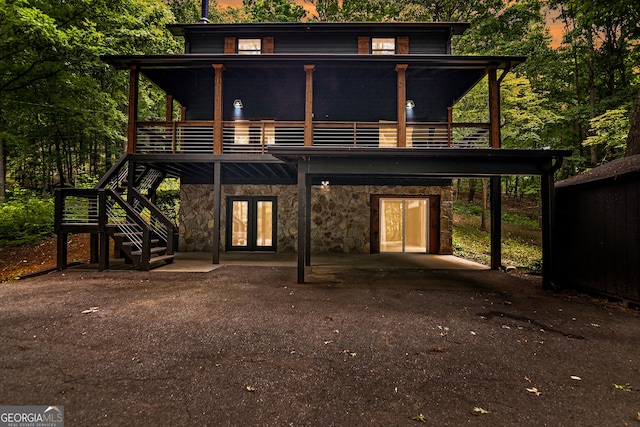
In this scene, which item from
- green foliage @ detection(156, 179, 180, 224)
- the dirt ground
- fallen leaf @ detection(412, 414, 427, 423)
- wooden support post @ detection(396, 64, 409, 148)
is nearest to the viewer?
fallen leaf @ detection(412, 414, 427, 423)

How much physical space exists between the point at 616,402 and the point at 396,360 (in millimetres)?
1782

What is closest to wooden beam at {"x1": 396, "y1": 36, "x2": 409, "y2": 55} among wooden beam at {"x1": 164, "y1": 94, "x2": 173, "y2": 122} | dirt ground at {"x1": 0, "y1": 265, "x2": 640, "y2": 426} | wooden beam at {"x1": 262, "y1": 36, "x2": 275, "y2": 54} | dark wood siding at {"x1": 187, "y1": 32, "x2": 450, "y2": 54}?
dark wood siding at {"x1": 187, "y1": 32, "x2": 450, "y2": 54}

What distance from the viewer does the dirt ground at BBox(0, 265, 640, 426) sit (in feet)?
7.17

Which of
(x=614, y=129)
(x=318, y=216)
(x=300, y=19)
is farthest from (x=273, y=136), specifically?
(x=300, y=19)

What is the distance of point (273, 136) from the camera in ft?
32.1

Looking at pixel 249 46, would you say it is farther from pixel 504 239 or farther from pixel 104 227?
pixel 504 239

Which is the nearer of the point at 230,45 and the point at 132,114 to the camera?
the point at 132,114

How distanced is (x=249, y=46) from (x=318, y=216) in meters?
8.04

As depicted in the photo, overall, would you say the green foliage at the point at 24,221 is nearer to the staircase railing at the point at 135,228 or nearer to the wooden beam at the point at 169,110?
the staircase railing at the point at 135,228

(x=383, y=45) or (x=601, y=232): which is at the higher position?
(x=383, y=45)

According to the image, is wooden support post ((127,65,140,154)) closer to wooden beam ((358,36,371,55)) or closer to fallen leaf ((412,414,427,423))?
wooden beam ((358,36,371,55))

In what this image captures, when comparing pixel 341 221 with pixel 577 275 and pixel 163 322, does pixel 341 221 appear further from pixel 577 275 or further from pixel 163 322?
pixel 163 322

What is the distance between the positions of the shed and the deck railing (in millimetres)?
3681

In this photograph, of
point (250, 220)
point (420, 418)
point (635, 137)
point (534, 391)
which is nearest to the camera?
point (420, 418)
